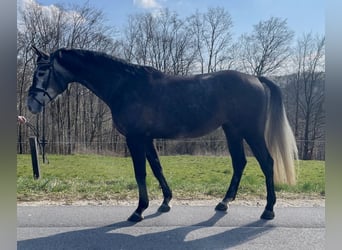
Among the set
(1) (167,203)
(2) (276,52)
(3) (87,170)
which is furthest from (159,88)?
(2) (276,52)

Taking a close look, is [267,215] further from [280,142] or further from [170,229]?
[170,229]

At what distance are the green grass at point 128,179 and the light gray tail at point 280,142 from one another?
1.55ft

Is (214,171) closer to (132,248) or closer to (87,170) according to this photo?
(87,170)

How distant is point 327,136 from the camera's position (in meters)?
1.18

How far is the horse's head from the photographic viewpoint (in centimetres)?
346

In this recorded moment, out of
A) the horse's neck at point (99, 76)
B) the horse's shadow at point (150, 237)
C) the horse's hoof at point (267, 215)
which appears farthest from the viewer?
the horse's neck at point (99, 76)

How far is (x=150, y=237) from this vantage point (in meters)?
2.98

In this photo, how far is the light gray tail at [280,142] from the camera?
3.94m

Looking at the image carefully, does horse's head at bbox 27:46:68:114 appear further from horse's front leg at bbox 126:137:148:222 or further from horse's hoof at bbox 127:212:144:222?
horse's hoof at bbox 127:212:144:222

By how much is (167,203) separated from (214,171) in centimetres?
403

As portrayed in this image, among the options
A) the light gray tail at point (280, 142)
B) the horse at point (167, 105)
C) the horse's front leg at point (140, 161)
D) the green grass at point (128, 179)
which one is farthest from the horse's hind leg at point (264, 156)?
the horse's front leg at point (140, 161)

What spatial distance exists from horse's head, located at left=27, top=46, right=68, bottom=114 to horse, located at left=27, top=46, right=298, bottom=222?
0.01m

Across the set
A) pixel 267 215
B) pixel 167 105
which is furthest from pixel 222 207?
A: pixel 167 105

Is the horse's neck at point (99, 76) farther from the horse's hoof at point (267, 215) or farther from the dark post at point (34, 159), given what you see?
the dark post at point (34, 159)
